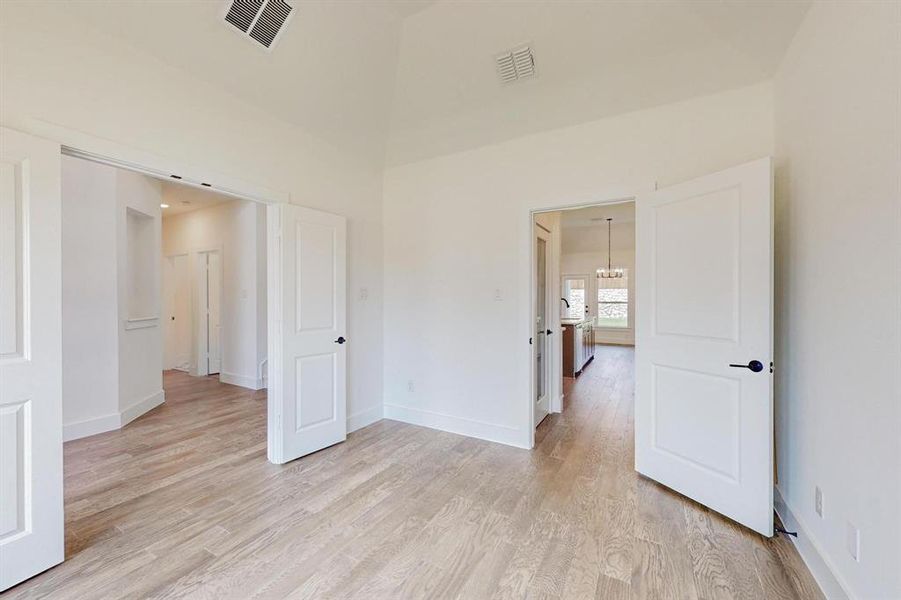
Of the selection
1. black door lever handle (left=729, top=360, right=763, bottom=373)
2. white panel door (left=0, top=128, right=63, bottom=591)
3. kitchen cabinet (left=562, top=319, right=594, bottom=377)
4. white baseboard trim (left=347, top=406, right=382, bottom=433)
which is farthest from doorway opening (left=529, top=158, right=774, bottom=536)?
white panel door (left=0, top=128, right=63, bottom=591)

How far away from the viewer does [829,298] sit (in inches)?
68.7

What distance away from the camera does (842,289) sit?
163 centimetres

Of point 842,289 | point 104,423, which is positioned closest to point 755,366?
point 842,289

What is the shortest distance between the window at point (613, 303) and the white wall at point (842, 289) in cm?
891

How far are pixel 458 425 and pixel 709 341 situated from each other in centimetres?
228

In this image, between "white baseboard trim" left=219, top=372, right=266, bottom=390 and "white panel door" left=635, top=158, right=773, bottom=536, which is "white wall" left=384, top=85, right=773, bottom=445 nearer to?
"white panel door" left=635, top=158, right=773, bottom=536

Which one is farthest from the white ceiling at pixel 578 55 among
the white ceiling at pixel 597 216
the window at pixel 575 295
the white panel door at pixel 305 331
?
the window at pixel 575 295

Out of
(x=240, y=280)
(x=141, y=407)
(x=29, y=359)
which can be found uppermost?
(x=240, y=280)

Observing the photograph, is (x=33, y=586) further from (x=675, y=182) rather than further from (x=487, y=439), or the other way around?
(x=675, y=182)

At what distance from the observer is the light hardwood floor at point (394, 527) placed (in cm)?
176

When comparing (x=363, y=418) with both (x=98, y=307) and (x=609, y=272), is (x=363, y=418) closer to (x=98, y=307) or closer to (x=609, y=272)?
(x=98, y=307)

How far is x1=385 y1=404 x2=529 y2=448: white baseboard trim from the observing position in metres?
3.42

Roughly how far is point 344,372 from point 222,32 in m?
2.67

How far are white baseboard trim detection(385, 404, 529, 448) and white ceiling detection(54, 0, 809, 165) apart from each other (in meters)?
2.67
